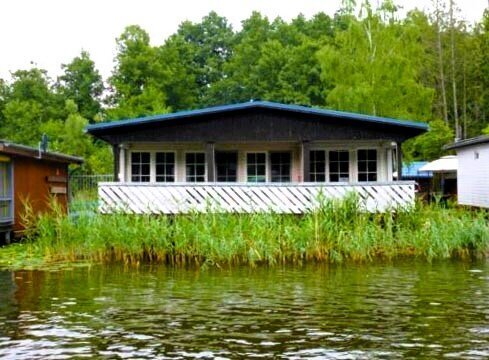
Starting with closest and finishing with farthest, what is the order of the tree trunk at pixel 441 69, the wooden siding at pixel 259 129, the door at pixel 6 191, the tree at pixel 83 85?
1. the door at pixel 6 191
2. the wooden siding at pixel 259 129
3. the tree trunk at pixel 441 69
4. the tree at pixel 83 85

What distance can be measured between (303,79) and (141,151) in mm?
33493

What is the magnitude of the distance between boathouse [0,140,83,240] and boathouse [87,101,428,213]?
2088mm

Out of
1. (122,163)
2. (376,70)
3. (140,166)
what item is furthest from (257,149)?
(376,70)

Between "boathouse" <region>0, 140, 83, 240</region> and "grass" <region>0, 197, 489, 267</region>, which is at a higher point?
"boathouse" <region>0, 140, 83, 240</region>

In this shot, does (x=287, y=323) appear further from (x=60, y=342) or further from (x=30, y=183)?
(x=30, y=183)

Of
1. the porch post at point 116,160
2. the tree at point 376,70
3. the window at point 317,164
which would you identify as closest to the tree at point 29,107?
the tree at point 376,70

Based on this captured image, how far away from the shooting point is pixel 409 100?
34.9m

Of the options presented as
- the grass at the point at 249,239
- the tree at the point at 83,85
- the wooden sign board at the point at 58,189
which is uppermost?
the tree at the point at 83,85

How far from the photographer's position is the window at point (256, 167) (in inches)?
914

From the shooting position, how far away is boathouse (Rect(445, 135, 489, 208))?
26.2 m

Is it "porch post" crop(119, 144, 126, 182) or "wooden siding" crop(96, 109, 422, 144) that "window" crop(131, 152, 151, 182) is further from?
"wooden siding" crop(96, 109, 422, 144)

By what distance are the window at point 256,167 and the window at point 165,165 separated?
2425 millimetres

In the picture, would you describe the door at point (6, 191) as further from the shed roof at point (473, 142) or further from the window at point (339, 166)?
the shed roof at point (473, 142)

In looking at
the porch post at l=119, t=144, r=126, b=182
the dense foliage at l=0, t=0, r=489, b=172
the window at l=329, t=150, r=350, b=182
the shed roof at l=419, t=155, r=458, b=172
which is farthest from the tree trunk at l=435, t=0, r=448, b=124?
the porch post at l=119, t=144, r=126, b=182
